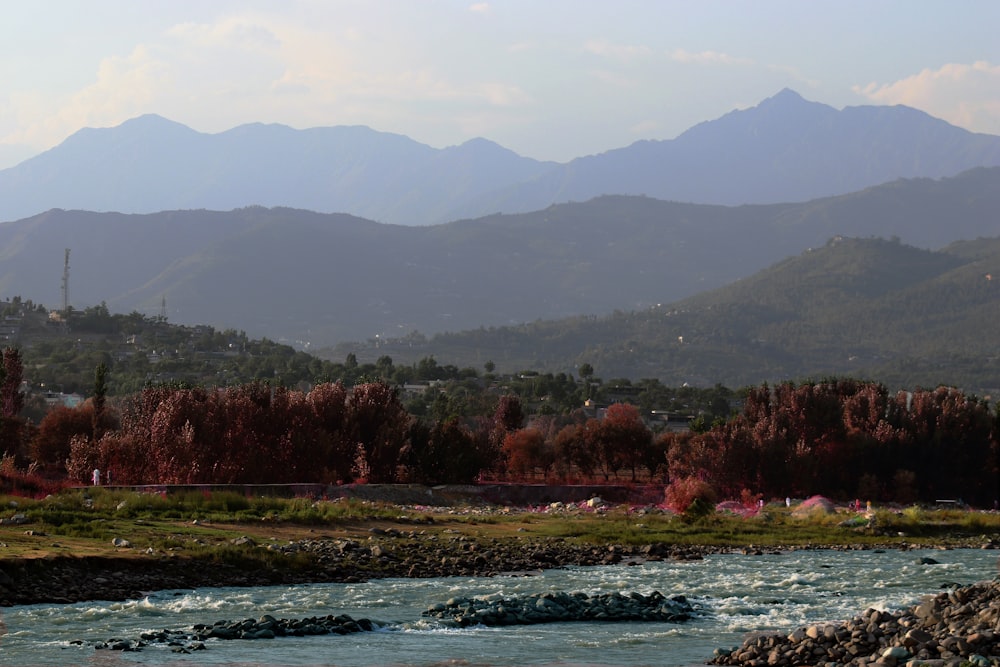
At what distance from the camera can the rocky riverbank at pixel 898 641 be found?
20272 millimetres

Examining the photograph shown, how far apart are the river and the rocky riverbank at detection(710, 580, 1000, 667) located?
118 centimetres

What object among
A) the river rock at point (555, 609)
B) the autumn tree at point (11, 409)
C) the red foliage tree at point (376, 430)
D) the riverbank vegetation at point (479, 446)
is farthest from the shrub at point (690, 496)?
the autumn tree at point (11, 409)

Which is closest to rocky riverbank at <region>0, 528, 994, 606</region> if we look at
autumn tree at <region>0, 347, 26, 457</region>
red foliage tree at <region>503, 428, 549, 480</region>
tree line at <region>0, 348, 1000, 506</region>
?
tree line at <region>0, 348, 1000, 506</region>

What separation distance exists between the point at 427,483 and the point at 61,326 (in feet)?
289

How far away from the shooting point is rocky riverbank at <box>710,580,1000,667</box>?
66.5 feet

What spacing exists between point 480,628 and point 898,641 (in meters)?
7.71

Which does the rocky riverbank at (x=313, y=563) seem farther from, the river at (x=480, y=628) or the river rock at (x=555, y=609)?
the river rock at (x=555, y=609)

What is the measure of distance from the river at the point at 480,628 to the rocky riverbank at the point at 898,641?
1183 millimetres

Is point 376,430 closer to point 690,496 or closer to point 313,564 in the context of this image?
point 690,496

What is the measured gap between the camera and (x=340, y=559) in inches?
1291

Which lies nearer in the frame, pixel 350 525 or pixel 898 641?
pixel 898 641

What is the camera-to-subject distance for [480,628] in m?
25.4

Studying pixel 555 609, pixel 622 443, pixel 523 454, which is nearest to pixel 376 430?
pixel 523 454

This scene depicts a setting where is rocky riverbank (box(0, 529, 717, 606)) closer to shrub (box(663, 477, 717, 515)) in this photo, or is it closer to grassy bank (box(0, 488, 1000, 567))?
grassy bank (box(0, 488, 1000, 567))
